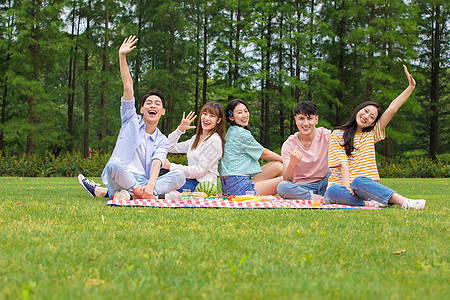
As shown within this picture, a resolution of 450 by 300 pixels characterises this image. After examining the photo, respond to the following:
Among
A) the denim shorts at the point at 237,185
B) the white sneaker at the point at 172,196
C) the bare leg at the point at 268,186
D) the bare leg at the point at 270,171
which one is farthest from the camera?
the bare leg at the point at 270,171

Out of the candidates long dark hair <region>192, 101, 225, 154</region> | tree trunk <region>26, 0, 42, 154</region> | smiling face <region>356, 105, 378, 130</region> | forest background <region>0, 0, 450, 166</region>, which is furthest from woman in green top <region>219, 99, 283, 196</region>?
tree trunk <region>26, 0, 42, 154</region>

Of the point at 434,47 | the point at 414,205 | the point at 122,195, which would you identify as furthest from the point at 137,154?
the point at 434,47

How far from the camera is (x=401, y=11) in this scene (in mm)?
21969

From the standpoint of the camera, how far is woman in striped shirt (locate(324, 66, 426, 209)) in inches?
189

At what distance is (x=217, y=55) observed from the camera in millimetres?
22469

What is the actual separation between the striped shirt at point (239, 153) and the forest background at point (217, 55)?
1552 cm

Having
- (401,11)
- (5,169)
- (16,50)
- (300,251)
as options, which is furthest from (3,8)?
(300,251)

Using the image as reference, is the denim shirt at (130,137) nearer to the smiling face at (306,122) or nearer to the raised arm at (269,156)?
the raised arm at (269,156)

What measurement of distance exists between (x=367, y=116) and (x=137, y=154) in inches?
120

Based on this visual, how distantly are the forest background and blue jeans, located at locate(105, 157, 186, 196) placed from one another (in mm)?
15864

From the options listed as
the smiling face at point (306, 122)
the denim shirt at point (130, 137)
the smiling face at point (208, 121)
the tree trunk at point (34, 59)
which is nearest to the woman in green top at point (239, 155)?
the smiling face at point (208, 121)

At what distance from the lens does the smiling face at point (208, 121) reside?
231 inches

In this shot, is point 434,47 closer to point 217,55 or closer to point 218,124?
Result: point 217,55

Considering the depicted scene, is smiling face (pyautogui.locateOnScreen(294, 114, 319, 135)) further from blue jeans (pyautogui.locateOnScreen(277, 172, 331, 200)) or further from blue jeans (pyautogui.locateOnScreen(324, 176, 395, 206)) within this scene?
blue jeans (pyautogui.locateOnScreen(324, 176, 395, 206))
